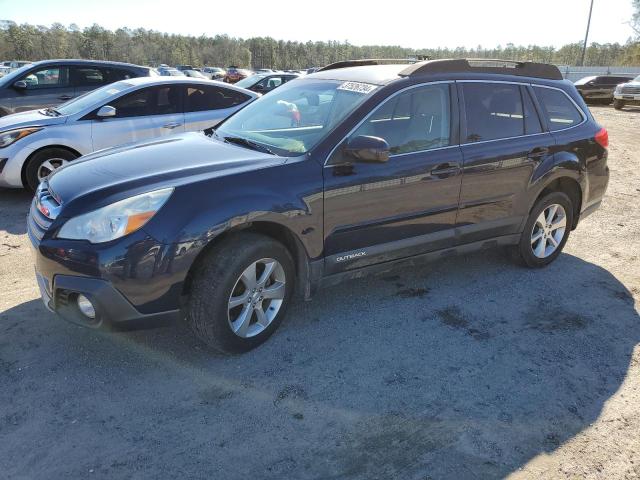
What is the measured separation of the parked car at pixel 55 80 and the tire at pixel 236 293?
22.2 feet

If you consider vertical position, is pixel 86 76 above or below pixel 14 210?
above

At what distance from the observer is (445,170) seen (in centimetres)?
392

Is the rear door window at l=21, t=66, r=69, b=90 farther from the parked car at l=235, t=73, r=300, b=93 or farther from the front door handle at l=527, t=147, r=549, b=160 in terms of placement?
the front door handle at l=527, t=147, r=549, b=160

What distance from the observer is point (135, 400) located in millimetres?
2865

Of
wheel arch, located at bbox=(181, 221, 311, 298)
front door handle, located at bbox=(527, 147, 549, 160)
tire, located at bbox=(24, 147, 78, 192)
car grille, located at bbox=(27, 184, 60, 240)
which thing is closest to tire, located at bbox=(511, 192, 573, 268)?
front door handle, located at bbox=(527, 147, 549, 160)

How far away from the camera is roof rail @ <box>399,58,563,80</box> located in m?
3.94

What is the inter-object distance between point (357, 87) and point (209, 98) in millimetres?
4132

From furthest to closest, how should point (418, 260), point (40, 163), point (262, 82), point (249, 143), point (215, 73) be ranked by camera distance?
point (215, 73) < point (262, 82) < point (40, 163) < point (418, 260) < point (249, 143)

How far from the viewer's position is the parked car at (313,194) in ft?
9.43

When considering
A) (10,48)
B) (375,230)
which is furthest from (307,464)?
(10,48)

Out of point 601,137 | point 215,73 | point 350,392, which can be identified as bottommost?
point 350,392

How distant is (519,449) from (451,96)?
2.60 metres

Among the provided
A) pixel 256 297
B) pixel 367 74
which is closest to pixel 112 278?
pixel 256 297

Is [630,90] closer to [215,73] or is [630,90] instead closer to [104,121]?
[104,121]
